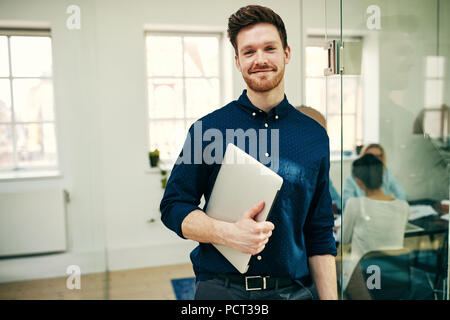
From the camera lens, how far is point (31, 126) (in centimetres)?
144

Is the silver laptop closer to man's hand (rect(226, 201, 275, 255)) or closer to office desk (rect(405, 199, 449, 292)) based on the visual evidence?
man's hand (rect(226, 201, 275, 255))

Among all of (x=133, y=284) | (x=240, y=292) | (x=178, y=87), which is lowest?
(x=133, y=284)

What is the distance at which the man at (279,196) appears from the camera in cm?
95

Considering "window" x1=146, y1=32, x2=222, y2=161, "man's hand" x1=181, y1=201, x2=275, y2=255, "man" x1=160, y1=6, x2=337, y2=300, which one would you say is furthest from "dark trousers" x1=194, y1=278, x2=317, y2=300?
"window" x1=146, y1=32, x2=222, y2=161

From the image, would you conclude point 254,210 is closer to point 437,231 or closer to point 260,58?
point 260,58

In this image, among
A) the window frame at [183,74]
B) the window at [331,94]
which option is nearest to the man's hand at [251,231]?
the window at [331,94]

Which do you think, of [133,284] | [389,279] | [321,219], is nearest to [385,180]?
[389,279]

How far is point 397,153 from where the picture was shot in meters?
1.50

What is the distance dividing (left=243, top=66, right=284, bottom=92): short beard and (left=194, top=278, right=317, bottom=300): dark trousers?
0.47 m

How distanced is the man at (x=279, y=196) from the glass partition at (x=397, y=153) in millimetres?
347

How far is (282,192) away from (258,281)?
0.22 m

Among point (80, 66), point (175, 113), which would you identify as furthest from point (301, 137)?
point (175, 113)

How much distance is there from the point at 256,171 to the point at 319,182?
0.22m
